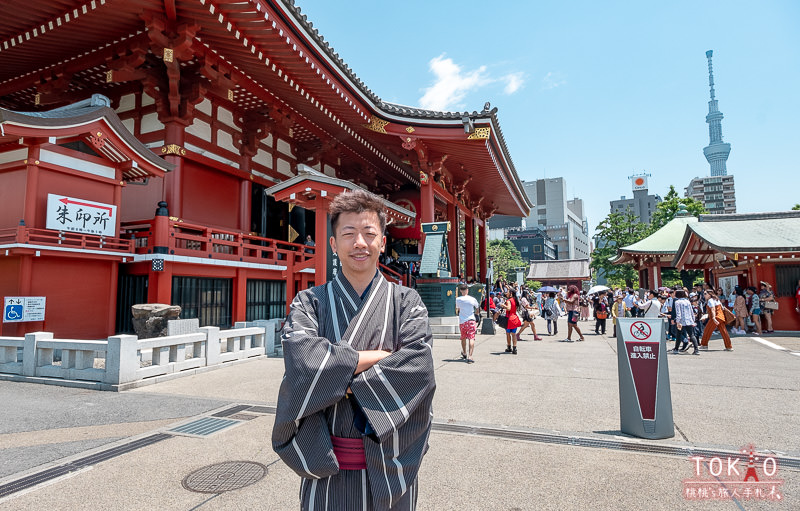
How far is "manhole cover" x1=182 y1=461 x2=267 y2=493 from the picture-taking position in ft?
9.33

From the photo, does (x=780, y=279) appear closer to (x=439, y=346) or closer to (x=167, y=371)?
(x=439, y=346)

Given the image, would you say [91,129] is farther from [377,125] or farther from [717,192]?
[717,192]

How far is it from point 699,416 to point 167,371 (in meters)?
6.83

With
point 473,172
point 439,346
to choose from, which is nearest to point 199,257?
point 439,346

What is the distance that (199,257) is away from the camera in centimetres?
899

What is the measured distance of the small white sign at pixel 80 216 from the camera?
296 inches

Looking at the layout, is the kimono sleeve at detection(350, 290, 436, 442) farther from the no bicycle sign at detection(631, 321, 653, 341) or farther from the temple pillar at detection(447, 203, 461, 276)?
the temple pillar at detection(447, 203, 461, 276)

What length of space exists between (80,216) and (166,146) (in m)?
2.44

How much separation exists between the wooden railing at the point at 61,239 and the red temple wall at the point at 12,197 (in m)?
0.44

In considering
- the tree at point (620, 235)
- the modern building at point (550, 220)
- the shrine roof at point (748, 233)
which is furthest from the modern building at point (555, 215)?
the shrine roof at point (748, 233)

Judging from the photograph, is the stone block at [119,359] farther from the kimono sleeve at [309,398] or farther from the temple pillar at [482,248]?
the temple pillar at [482,248]

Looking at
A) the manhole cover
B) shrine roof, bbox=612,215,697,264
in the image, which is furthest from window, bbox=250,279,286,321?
shrine roof, bbox=612,215,697,264

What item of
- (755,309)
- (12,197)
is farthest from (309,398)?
(755,309)

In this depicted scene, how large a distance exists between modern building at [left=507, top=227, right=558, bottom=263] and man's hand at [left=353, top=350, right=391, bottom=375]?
8314 cm
